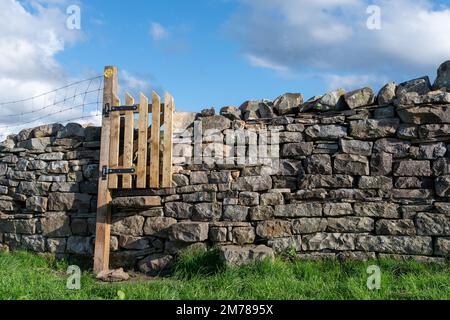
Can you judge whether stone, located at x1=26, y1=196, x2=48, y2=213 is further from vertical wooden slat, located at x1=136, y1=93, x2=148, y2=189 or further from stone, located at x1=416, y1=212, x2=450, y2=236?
stone, located at x1=416, y1=212, x2=450, y2=236

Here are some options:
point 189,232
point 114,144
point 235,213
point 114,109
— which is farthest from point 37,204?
point 235,213

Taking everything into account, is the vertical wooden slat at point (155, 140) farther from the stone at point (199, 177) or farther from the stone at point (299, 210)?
the stone at point (299, 210)

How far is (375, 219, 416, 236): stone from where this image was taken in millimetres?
5902

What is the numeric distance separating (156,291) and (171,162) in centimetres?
231

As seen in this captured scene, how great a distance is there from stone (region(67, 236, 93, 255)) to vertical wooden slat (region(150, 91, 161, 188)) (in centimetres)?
141

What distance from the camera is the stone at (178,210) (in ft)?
A: 21.7

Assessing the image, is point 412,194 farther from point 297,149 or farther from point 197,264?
point 197,264

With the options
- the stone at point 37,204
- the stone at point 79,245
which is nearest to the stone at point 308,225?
the stone at point 79,245

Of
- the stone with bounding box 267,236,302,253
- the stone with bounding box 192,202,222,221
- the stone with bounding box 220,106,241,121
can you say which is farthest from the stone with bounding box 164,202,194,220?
A: the stone with bounding box 220,106,241,121

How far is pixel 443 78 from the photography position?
615cm

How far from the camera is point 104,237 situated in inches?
265

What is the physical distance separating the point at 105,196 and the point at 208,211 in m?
1.60

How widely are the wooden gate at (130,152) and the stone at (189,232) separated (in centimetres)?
65
